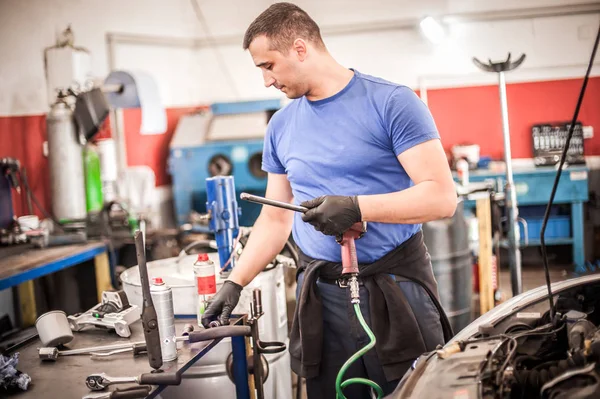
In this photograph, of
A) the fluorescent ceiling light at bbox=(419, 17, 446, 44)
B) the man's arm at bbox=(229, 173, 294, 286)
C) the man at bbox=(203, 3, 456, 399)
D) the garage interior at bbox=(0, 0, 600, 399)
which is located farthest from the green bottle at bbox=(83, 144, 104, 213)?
the fluorescent ceiling light at bbox=(419, 17, 446, 44)

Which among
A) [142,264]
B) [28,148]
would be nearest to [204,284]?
[142,264]

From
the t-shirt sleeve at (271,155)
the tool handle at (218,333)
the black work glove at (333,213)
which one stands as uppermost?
the t-shirt sleeve at (271,155)

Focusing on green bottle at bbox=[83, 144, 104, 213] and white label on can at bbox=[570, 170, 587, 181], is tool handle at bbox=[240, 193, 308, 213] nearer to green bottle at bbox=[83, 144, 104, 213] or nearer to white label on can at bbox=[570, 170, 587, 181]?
green bottle at bbox=[83, 144, 104, 213]

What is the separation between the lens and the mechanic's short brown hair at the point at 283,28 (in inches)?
72.8

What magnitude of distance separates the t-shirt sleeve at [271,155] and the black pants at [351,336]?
1.36 ft

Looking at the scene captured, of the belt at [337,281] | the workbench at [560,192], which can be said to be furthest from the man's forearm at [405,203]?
the workbench at [560,192]

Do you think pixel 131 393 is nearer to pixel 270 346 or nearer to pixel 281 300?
pixel 270 346

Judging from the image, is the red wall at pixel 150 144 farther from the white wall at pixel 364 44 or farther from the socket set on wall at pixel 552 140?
the socket set on wall at pixel 552 140

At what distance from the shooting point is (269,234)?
6.83 ft

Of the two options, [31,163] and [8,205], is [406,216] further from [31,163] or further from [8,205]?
[31,163]

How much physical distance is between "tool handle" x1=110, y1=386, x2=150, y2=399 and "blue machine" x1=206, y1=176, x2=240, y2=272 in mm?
984

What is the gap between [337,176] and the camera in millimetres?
1847

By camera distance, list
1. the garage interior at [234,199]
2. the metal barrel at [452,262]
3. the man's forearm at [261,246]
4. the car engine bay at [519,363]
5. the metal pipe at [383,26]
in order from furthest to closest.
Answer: the metal pipe at [383,26]
the metal barrel at [452,262]
the man's forearm at [261,246]
the garage interior at [234,199]
the car engine bay at [519,363]

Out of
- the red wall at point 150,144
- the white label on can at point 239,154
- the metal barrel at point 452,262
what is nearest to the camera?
the metal barrel at point 452,262
